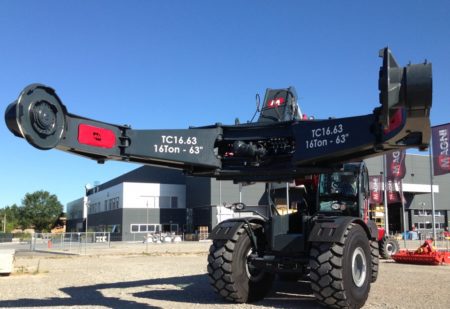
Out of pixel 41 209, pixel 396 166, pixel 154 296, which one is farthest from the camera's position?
pixel 41 209

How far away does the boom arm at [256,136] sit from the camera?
510 cm

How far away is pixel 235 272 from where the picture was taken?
920 cm

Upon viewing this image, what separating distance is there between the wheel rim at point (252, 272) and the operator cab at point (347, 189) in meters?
3.12

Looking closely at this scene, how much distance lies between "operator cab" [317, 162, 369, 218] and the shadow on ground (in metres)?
2.15

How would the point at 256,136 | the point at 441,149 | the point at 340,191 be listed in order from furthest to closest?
1. the point at 441,149
2. the point at 340,191
3. the point at 256,136

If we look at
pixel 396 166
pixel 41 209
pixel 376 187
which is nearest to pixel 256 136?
pixel 396 166

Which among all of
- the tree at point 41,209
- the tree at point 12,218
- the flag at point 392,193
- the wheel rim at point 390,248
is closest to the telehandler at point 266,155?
the wheel rim at point 390,248

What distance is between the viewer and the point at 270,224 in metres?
9.64

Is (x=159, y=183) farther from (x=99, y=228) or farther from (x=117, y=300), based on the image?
(x=117, y=300)

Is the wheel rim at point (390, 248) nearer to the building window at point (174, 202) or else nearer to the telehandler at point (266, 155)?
the telehandler at point (266, 155)

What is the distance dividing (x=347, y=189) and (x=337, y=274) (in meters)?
5.05

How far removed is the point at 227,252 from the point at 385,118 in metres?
4.94

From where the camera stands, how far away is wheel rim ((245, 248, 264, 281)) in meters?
9.52

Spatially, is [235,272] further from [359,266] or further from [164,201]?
[164,201]
